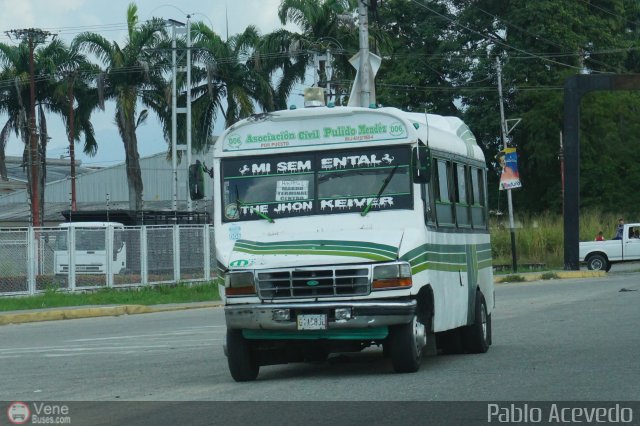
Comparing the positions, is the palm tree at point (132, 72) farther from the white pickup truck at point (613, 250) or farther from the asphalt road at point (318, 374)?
the asphalt road at point (318, 374)

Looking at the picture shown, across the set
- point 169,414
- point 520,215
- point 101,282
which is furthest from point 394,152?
point 520,215

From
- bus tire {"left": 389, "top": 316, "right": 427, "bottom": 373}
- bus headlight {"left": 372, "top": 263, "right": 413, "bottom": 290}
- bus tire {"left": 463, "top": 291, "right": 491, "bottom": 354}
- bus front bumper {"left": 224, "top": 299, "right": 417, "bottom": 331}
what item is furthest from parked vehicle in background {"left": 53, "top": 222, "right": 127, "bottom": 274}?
bus headlight {"left": 372, "top": 263, "right": 413, "bottom": 290}

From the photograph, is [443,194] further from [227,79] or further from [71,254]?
[227,79]

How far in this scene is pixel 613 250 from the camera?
4650 centimetres

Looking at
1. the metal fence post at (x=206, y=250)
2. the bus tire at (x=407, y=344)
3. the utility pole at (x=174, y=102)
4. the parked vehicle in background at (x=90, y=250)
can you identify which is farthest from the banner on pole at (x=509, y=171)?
the bus tire at (x=407, y=344)

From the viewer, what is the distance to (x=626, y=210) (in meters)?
62.2

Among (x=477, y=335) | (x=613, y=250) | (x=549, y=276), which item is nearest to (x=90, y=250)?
(x=549, y=276)

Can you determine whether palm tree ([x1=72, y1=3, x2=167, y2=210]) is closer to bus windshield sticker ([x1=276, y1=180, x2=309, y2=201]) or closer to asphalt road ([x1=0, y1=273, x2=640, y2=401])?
asphalt road ([x1=0, y1=273, x2=640, y2=401])

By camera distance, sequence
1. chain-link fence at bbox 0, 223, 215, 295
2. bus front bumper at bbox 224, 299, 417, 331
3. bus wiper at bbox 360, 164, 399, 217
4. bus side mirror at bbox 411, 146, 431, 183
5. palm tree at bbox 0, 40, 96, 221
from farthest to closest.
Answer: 1. palm tree at bbox 0, 40, 96, 221
2. chain-link fence at bbox 0, 223, 215, 295
3. bus wiper at bbox 360, 164, 399, 217
4. bus side mirror at bbox 411, 146, 431, 183
5. bus front bumper at bbox 224, 299, 417, 331

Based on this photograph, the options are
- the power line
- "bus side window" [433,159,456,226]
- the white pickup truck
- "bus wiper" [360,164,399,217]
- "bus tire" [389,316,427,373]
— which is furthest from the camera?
the power line

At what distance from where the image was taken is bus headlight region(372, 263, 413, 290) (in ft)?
38.3

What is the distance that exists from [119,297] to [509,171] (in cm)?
1758

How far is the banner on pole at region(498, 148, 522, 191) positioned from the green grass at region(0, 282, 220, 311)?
12.7 m

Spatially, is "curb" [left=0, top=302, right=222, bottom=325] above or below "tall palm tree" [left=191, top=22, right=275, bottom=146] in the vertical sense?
below
